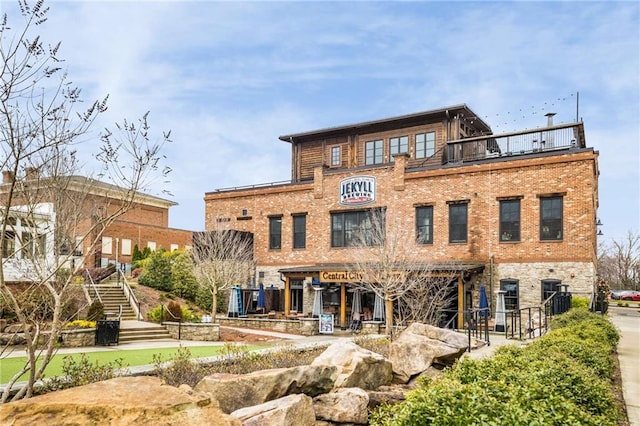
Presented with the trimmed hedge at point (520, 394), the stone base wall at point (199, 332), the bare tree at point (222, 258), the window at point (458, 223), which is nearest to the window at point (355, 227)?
the window at point (458, 223)

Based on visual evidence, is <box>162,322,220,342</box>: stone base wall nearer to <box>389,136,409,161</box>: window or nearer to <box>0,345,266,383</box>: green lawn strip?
<box>0,345,266,383</box>: green lawn strip

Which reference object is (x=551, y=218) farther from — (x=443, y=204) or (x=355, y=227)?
(x=355, y=227)

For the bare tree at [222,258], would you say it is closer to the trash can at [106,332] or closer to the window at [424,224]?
the trash can at [106,332]

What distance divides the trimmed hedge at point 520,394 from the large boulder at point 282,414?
85 cm

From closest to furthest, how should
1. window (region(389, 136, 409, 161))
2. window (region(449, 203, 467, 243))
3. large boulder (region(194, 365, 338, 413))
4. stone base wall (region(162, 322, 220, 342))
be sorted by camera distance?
1. large boulder (region(194, 365, 338, 413))
2. stone base wall (region(162, 322, 220, 342))
3. window (region(449, 203, 467, 243))
4. window (region(389, 136, 409, 161))

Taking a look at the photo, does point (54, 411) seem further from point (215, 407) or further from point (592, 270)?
point (592, 270)

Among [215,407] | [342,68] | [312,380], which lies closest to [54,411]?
[215,407]

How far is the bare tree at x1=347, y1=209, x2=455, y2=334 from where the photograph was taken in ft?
66.6

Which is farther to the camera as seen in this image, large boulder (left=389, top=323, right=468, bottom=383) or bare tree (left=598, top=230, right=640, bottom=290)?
A: bare tree (left=598, top=230, right=640, bottom=290)

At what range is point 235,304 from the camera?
87.6 feet

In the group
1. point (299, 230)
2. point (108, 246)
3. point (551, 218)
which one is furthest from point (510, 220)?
point (108, 246)

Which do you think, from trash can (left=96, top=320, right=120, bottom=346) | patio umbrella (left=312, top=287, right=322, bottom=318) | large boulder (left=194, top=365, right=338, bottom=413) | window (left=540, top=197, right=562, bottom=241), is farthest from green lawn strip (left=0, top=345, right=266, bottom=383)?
window (left=540, top=197, right=562, bottom=241)

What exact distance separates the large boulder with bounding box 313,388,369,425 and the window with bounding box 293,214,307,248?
22999 mm

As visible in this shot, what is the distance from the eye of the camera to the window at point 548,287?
23.8 meters
